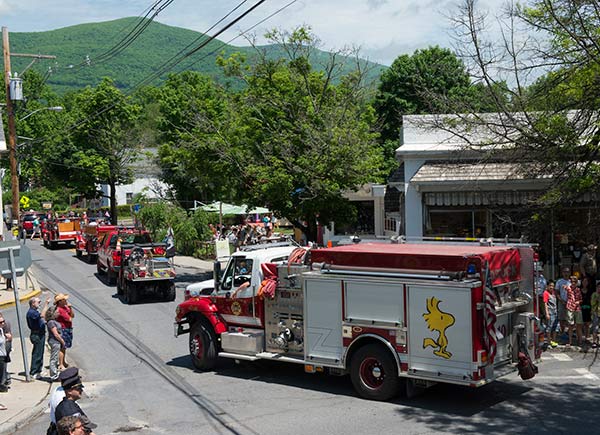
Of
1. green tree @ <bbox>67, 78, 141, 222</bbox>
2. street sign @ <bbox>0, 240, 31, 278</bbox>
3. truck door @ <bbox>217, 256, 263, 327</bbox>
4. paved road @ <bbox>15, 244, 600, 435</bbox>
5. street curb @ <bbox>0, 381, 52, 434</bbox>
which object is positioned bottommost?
street curb @ <bbox>0, 381, 52, 434</bbox>

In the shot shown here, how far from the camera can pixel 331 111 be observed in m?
25.6

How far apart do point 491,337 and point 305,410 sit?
319 centimetres

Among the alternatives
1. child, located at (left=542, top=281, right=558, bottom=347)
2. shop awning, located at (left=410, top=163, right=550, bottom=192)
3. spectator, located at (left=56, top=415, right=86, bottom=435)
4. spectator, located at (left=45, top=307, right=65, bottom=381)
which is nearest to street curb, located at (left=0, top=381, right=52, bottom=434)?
spectator, located at (left=45, top=307, right=65, bottom=381)

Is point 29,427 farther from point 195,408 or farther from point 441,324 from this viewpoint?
point 441,324

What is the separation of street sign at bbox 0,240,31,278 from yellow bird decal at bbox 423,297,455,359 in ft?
27.8

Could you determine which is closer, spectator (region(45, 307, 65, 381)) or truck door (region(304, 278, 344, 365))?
truck door (region(304, 278, 344, 365))

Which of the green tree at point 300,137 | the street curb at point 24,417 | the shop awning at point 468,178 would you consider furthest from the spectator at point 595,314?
the street curb at point 24,417

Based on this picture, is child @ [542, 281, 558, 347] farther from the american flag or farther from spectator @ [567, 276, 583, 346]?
the american flag

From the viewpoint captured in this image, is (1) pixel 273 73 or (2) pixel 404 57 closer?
(1) pixel 273 73

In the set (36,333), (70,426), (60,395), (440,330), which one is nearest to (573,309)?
(440,330)

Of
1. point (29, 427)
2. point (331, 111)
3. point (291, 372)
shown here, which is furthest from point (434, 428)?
point (331, 111)

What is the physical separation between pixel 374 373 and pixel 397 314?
1.16 metres

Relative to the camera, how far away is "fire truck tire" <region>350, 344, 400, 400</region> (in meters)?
12.0

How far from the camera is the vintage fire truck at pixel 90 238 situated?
3306 cm
